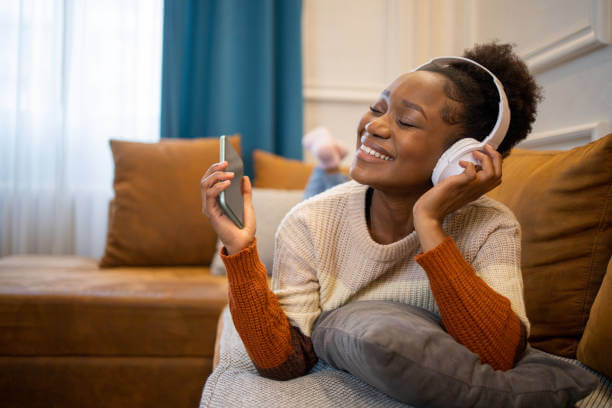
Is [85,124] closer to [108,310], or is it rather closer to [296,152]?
[296,152]

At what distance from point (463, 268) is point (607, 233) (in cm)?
43

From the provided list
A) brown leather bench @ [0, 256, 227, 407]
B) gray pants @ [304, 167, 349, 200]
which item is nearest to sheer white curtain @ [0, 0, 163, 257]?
brown leather bench @ [0, 256, 227, 407]

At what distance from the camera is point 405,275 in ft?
3.09

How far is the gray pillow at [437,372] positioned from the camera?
2.09 feet

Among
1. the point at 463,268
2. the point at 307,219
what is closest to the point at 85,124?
the point at 307,219

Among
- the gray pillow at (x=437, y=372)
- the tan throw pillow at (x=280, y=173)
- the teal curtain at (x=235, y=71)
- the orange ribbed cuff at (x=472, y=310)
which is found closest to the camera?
the gray pillow at (x=437, y=372)

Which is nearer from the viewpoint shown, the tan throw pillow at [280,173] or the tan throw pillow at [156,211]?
the tan throw pillow at [156,211]

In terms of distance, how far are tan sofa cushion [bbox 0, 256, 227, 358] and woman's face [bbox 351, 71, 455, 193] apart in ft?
2.69

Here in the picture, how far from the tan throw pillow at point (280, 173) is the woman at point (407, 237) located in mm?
1194

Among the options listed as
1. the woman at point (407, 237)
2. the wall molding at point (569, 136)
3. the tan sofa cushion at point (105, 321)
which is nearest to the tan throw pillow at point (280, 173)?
the tan sofa cushion at point (105, 321)

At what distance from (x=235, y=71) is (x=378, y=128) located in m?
1.75

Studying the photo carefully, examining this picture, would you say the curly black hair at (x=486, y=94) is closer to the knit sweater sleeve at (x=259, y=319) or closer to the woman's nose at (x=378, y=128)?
the woman's nose at (x=378, y=128)

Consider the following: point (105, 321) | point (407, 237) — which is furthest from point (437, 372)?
point (105, 321)

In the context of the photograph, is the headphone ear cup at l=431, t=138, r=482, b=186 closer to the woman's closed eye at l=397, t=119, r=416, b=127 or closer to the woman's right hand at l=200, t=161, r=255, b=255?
the woman's closed eye at l=397, t=119, r=416, b=127
